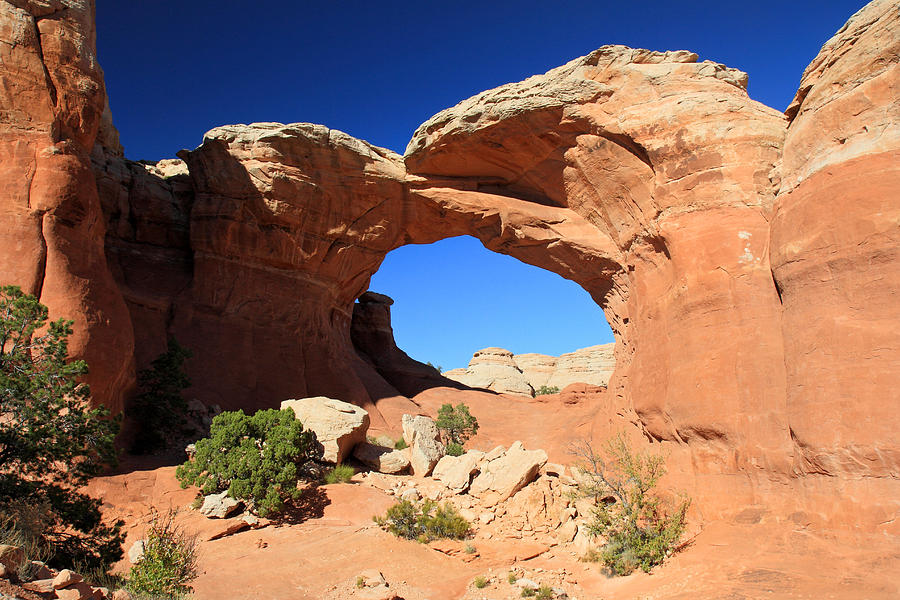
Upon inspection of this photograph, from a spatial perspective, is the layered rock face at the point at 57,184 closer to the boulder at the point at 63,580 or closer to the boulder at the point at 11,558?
the boulder at the point at 11,558

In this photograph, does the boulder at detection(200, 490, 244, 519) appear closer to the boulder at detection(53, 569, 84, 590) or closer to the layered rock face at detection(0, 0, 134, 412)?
the layered rock face at detection(0, 0, 134, 412)

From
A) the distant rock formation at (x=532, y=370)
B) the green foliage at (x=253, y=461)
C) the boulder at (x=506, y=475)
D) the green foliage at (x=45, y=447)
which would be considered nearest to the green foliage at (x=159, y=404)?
→ the green foliage at (x=253, y=461)

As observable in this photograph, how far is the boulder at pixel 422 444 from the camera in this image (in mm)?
16922

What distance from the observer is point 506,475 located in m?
14.7

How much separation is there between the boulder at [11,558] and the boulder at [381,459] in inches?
439

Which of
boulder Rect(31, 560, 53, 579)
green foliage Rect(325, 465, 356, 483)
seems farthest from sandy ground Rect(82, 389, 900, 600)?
boulder Rect(31, 560, 53, 579)

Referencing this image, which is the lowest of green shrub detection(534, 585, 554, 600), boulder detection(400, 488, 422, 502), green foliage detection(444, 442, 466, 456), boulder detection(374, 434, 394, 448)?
green shrub detection(534, 585, 554, 600)

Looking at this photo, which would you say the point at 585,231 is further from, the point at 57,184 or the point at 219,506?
the point at 57,184

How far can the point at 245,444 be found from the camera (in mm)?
14148

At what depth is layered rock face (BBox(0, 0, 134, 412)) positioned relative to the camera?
14844mm

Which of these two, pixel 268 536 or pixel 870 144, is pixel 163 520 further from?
pixel 870 144

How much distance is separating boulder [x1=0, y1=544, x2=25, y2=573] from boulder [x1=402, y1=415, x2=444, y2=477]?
1120 centimetres

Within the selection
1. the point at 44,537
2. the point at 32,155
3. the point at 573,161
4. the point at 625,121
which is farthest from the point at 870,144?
the point at 32,155

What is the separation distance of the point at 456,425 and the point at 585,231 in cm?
920
